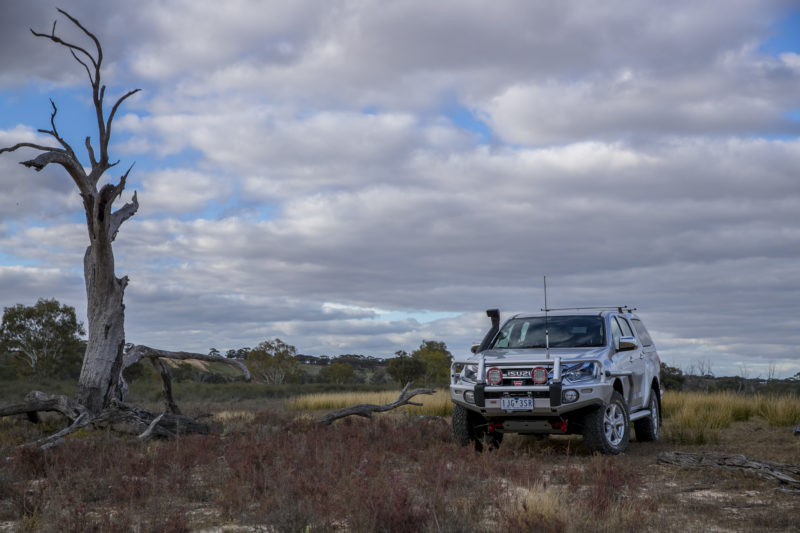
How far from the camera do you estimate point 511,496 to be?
7094 millimetres

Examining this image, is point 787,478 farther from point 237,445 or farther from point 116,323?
point 116,323

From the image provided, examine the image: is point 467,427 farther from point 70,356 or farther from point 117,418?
point 70,356

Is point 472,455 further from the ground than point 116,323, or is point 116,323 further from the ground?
point 116,323

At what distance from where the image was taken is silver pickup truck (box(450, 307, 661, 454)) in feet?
33.2

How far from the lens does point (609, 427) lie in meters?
10.6

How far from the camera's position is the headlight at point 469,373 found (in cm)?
1073

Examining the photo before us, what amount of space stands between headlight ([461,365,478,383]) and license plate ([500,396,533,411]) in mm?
658

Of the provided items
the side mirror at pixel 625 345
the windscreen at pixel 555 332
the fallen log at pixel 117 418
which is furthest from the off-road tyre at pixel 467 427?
the fallen log at pixel 117 418

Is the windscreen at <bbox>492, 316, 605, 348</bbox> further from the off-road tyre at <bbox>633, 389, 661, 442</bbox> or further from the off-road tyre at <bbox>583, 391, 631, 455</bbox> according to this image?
the off-road tyre at <bbox>633, 389, 661, 442</bbox>

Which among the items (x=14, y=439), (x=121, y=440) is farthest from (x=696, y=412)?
(x=14, y=439)

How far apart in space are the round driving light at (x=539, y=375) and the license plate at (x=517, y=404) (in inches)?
10.6

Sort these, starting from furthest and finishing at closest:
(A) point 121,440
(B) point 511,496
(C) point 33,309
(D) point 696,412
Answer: (C) point 33,309, (D) point 696,412, (A) point 121,440, (B) point 511,496

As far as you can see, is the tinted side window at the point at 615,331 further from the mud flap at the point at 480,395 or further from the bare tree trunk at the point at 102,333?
the bare tree trunk at the point at 102,333

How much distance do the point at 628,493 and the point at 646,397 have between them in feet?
17.4
